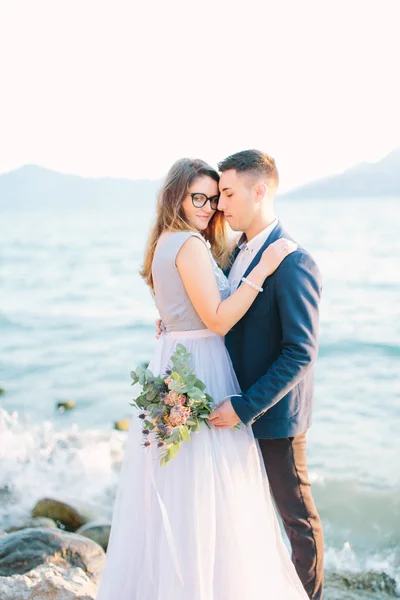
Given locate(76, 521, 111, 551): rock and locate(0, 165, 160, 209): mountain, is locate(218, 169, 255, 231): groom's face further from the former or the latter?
locate(0, 165, 160, 209): mountain

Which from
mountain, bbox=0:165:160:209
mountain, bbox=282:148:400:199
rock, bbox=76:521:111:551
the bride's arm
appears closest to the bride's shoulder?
the bride's arm

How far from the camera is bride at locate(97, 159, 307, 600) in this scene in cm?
290

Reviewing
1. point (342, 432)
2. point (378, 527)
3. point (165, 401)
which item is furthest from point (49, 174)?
point (165, 401)

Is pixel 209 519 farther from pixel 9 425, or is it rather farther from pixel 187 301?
pixel 9 425

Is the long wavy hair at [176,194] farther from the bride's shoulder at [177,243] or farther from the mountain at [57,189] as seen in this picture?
the mountain at [57,189]

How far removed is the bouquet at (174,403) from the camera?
2736mm

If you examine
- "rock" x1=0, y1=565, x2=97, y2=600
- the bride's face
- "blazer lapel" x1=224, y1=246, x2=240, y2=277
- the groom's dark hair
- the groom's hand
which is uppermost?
the groom's dark hair

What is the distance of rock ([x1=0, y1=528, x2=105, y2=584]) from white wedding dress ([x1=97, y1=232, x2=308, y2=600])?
92 cm

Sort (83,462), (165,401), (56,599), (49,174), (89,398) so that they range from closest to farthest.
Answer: (165,401) < (56,599) < (83,462) < (89,398) < (49,174)

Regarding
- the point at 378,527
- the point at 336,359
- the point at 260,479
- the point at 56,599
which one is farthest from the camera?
the point at 336,359

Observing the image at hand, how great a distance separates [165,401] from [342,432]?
21.7 feet

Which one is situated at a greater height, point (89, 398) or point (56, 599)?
point (56, 599)

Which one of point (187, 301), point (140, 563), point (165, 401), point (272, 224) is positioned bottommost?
point (140, 563)

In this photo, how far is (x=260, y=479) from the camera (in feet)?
10.0
